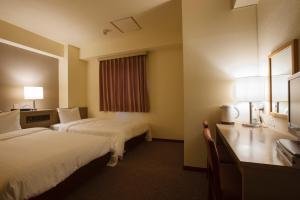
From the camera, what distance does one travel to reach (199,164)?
6.89 ft

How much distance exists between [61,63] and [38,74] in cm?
68

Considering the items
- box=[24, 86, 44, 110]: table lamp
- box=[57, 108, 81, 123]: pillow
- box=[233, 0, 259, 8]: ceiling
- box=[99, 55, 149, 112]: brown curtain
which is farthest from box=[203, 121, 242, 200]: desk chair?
box=[24, 86, 44, 110]: table lamp

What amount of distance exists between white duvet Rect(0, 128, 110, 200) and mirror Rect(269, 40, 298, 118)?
2128 millimetres

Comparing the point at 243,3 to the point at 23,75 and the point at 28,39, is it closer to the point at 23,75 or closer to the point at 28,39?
the point at 28,39

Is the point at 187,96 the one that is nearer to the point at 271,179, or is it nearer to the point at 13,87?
the point at 271,179

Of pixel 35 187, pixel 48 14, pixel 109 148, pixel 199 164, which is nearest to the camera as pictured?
pixel 35 187

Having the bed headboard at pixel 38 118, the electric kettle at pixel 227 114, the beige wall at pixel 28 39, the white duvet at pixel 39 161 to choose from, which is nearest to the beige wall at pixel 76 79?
the beige wall at pixel 28 39

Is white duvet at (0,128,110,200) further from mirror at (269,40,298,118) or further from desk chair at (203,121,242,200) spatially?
mirror at (269,40,298,118)

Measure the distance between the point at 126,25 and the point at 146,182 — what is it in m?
2.97

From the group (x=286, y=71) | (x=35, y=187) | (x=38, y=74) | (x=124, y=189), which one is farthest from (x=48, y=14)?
(x=286, y=71)

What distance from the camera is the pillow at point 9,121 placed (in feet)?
7.66

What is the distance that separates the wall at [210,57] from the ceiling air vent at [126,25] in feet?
3.90

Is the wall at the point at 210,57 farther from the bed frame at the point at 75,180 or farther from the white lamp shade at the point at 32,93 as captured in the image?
the white lamp shade at the point at 32,93

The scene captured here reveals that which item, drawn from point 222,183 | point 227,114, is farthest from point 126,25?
point 222,183
